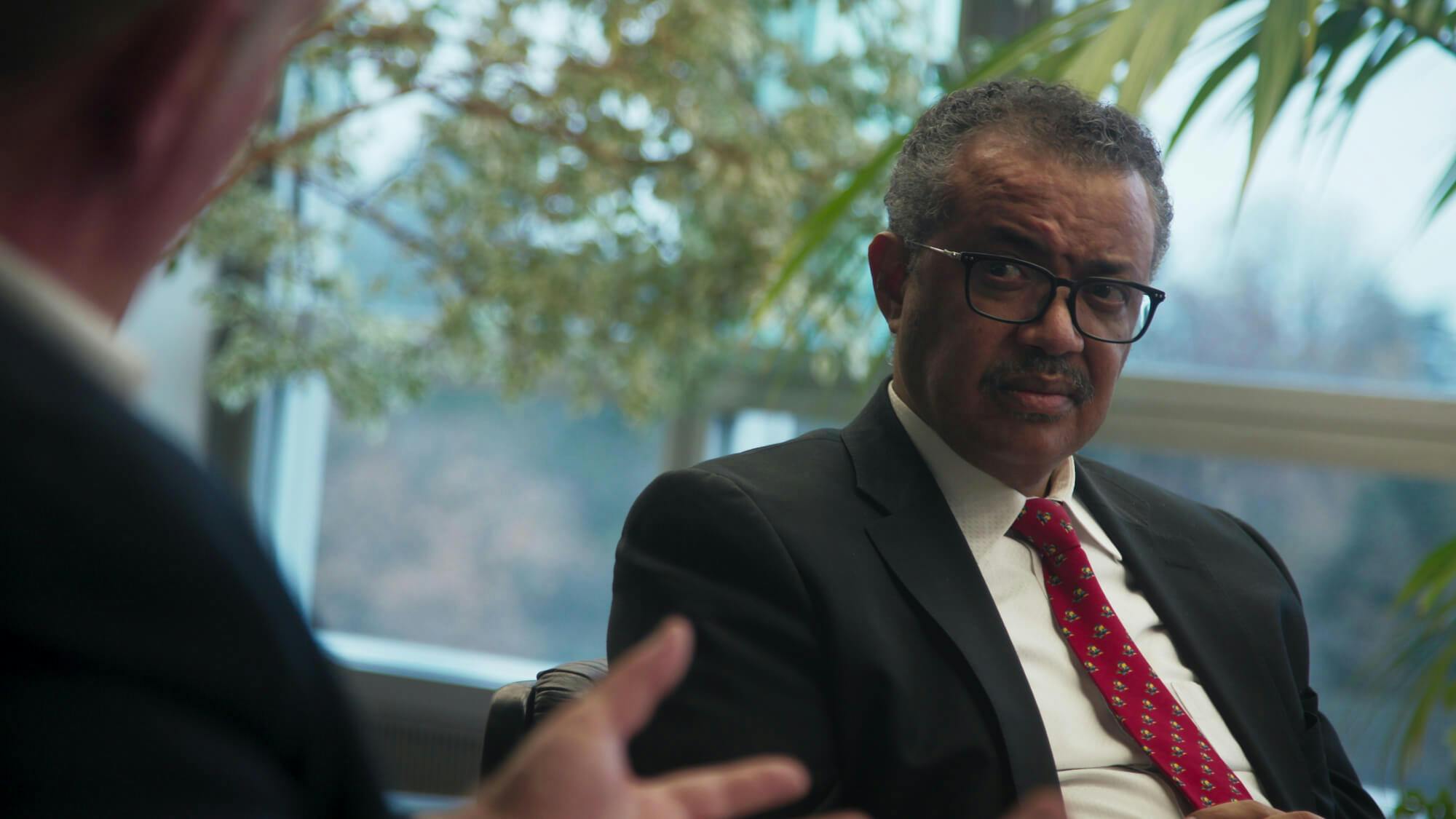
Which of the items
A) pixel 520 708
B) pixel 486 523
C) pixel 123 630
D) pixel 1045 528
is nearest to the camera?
pixel 123 630

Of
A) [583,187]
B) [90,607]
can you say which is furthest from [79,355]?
[583,187]

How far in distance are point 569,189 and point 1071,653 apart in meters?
1.76

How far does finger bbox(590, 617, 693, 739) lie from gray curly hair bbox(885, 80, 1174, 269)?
983mm

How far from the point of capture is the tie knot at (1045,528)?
56.4 inches

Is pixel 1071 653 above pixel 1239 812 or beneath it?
above

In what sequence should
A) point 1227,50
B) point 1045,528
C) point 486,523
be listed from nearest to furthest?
point 1045,528, point 1227,50, point 486,523

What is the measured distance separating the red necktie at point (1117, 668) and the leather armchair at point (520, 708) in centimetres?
56

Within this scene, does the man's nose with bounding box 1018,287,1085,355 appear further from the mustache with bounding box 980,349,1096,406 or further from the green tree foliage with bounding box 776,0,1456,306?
the green tree foliage with bounding box 776,0,1456,306

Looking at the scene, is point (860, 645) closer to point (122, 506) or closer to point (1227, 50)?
point (122, 506)

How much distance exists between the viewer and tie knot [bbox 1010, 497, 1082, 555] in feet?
4.70

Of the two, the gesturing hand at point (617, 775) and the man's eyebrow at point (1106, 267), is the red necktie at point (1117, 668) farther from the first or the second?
the gesturing hand at point (617, 775)

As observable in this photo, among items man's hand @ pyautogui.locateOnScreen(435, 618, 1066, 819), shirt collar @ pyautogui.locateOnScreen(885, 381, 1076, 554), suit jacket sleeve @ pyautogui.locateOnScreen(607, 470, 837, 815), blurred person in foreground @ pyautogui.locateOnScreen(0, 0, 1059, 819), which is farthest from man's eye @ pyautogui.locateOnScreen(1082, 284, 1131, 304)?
blurred person in foreground @ pyautogui.locateOnScreen(0, 0, 1059, 819)

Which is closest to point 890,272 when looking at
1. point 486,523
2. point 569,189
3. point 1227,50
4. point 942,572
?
point 942,572

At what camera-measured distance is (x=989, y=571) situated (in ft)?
4.64
